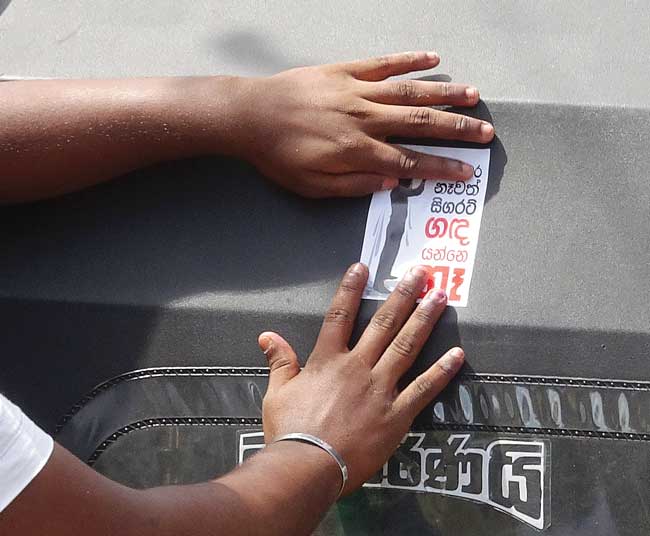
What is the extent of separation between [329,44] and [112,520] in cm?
87

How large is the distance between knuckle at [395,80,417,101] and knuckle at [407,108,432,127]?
35mm

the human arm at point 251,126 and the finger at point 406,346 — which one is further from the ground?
the human arm at point 251,126

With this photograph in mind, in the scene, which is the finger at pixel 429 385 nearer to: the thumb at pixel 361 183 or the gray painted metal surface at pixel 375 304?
the gray painted metal surface at pixel 375 304

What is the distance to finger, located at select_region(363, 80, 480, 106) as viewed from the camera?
1360mm

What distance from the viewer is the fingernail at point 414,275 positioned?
1.29 meters

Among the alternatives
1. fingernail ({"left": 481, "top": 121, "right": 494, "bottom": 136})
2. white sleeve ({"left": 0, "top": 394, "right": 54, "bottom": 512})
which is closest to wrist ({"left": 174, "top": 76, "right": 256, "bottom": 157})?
fingernail ({"left": 481, "top": 121, "right": 494, "bottom": 136})

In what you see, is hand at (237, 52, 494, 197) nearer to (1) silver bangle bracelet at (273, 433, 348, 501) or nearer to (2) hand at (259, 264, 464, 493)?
(2) hand at (259, 264, 464, 493)

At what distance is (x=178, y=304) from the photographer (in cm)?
135

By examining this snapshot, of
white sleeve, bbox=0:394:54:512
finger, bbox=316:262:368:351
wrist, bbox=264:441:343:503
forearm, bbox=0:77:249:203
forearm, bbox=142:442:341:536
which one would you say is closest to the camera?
white sleeve, bbox=0:394:54:512

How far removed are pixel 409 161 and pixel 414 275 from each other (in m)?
0.17

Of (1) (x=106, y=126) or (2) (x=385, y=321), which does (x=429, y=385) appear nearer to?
(2) (x=385, y=321)

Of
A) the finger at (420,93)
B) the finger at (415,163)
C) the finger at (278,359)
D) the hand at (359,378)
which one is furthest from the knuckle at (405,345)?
the finger at (420,93)

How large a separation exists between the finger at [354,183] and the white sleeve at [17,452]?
1.96ft

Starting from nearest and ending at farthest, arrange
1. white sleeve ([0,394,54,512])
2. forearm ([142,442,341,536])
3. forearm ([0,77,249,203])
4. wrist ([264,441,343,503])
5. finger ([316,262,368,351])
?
white sleeve ([0,394,54,512]) < forearm ([142,442,341,536]) < wrist ([264,441,343,503]) < finger ([316,262,368,351]) < forearm ([0,77,249,203])
